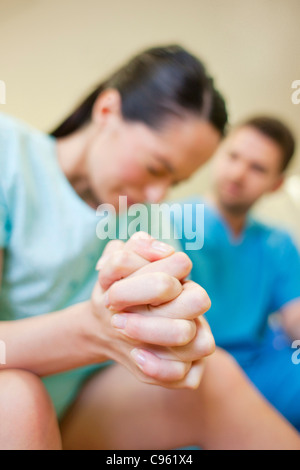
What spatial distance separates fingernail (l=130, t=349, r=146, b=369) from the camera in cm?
24

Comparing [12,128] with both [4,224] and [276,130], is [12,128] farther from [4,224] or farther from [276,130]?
[276,130]

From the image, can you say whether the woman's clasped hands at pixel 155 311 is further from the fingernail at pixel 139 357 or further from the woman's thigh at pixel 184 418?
the woman's thigh at pixel 184 418

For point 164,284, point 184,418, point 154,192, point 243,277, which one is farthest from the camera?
point 243,277

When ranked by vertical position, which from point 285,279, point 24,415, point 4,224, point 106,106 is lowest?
point 285,279

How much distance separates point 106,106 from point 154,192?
0.41 ft

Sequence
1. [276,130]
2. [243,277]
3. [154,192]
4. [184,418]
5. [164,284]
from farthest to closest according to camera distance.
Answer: [243,277]
[276,130]
[154,192]
[184,418]
[164,284]

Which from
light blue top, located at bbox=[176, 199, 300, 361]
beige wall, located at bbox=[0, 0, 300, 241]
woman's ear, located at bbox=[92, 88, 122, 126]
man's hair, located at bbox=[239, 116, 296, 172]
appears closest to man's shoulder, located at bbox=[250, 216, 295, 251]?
light blue top, located at bbox=[176, 199, 300, 361]

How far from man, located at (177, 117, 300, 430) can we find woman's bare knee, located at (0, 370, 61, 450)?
0.38 metres

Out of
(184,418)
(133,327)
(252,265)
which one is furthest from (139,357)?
(252,265)

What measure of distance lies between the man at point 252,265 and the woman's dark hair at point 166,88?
132 mm

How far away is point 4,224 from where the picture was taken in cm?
36

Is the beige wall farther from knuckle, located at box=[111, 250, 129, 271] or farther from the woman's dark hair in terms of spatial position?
knuckle, located at box=[111, 250, 129, 271]

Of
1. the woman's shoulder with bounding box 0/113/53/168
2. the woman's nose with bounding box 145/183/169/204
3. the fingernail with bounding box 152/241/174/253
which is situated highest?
the woman's shoulder with bounding box 0/113/53/168

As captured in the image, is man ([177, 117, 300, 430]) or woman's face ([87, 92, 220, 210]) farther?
man ([177, 117, 300, 430])
